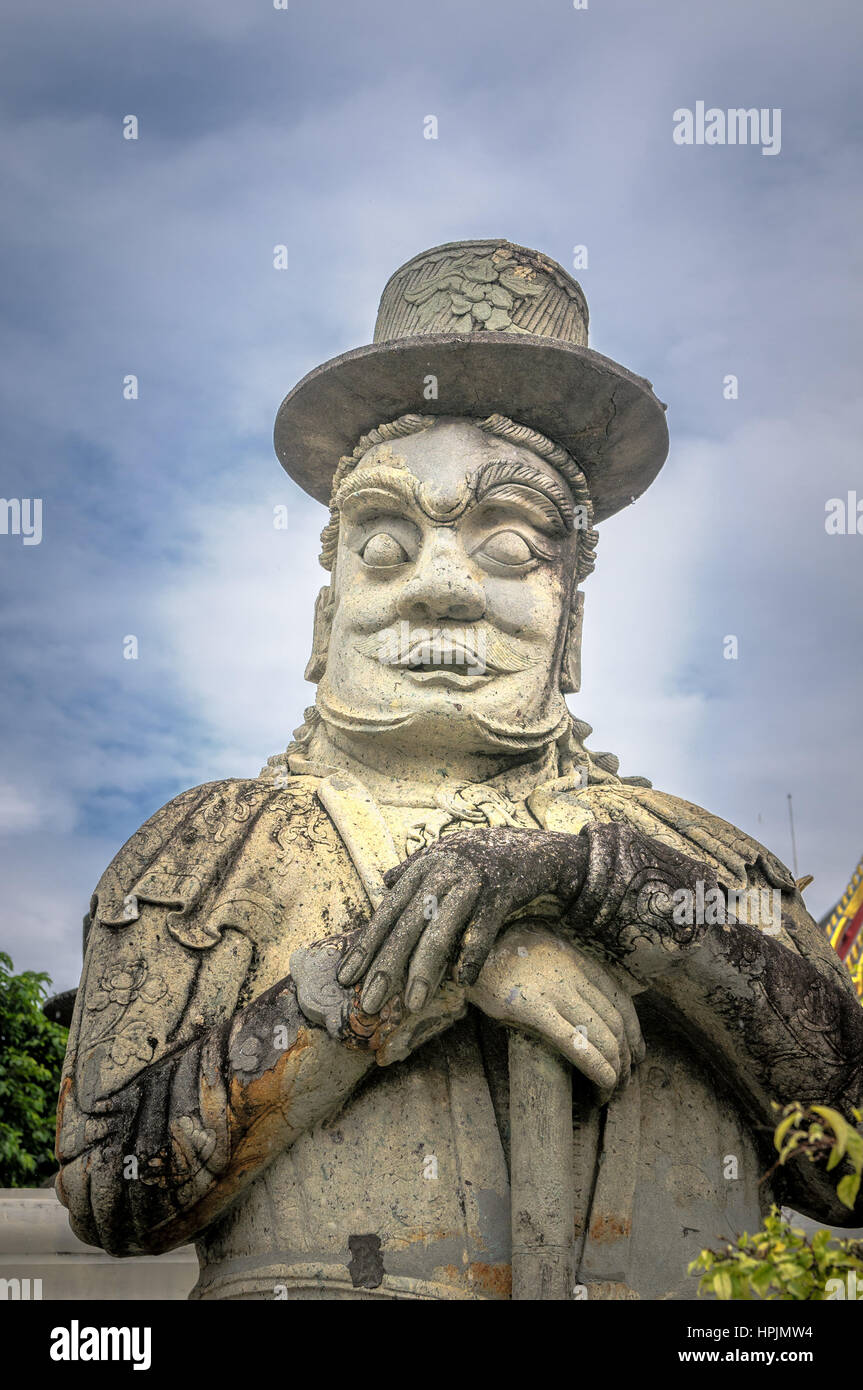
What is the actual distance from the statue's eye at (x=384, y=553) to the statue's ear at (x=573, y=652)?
85cm

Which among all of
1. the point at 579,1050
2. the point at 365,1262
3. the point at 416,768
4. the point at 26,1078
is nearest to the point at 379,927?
the point at 579,1050

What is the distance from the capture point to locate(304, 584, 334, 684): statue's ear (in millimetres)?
6332

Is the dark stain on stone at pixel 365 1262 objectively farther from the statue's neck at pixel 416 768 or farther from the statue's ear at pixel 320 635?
the statue's ear at pixel 320 635

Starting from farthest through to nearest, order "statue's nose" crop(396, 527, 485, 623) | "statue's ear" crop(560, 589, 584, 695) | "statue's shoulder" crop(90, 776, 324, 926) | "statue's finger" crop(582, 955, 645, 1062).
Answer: "statue's ear" crop(560, 589, 584, 695) < "statue's nose" crop(396, 527, 485, 623) < "statue's shoulder" crop(90, 776, 324, 926) < "statue's finger" crop(582, 955, 645, 1062)

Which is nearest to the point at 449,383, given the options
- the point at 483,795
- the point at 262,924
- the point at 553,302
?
the point at 553,302

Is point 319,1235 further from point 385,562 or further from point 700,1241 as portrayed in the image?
point 385,562

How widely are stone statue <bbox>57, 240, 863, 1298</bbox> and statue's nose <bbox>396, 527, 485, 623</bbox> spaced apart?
0.01 meters

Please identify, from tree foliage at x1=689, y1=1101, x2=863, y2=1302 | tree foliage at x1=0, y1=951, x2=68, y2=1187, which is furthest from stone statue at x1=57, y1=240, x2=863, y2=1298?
tree foliage at x1=0, y1=951, x2=68, y2=1187

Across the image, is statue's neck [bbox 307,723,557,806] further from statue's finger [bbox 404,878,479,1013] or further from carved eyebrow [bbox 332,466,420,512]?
statue's finger [bbox 404,878,479,1013]

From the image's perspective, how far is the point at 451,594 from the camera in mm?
5609

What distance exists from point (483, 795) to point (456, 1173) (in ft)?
4.82

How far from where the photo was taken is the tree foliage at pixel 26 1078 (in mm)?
12531

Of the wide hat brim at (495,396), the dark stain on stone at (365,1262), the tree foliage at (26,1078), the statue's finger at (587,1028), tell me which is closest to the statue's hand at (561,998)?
the statue's finger at (587,1028)

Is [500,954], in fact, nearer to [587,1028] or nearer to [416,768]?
[587,1028]
